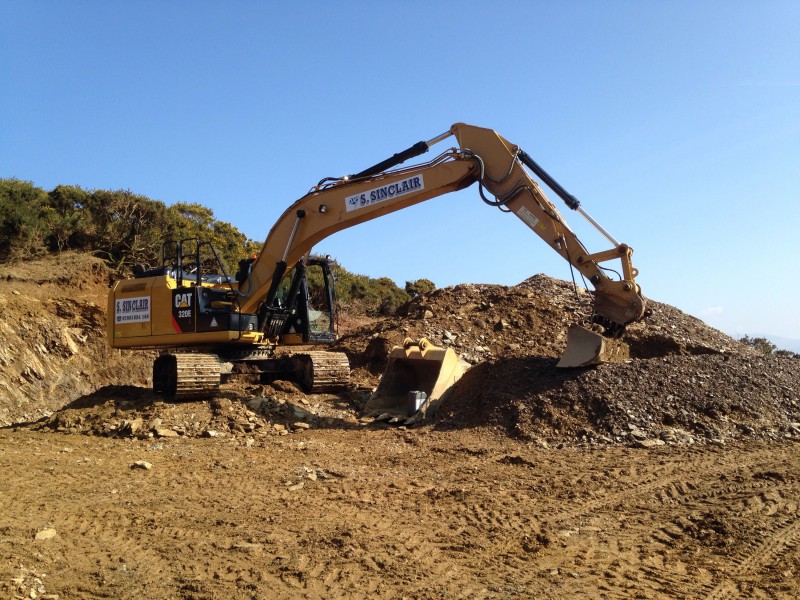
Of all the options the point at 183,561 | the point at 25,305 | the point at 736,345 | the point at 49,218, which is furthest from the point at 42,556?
the point at 736,345

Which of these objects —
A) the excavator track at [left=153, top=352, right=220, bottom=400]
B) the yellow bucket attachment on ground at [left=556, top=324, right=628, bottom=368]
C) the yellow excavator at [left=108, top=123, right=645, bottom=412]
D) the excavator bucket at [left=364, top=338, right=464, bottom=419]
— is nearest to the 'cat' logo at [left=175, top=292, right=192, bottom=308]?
the yellow excavator at [left=108, top=123, right=645, bottom=412]

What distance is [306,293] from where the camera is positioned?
1159cm

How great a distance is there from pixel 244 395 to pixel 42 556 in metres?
6.66

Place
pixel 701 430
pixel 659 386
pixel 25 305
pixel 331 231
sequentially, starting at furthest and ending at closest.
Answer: pixel 25 305 → pixel 331 231 → pixel 659 386 → pixel 701 430

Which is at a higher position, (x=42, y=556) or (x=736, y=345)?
(x=736, y=345)

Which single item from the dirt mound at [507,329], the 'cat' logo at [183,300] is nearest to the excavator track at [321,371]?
the 'cat' logo at [183,300]

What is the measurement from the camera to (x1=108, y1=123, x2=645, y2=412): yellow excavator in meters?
9.41

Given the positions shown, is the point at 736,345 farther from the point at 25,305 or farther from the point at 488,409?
the point at 25,305

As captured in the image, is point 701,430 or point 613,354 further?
point 613,354

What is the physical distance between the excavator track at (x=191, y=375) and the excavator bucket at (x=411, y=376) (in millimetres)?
2463

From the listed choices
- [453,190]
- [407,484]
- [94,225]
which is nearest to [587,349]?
[453,190]

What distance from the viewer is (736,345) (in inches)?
596

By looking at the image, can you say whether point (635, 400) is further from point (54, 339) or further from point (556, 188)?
point (54, 339)

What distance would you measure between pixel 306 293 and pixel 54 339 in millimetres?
5288
